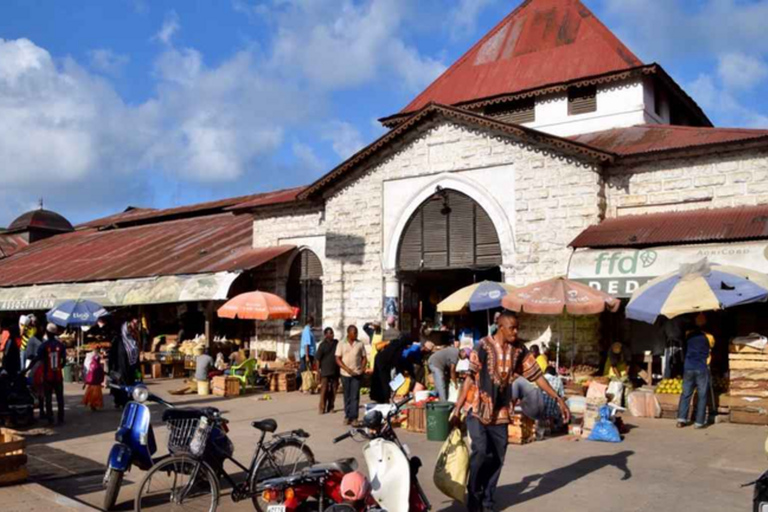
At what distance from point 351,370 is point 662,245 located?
23.2 feet

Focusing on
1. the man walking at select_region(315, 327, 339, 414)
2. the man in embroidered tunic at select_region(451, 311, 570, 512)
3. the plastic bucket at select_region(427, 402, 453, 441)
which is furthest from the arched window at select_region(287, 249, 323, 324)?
the man in embroidered tunic at select_region(451, 311, 570, 512)

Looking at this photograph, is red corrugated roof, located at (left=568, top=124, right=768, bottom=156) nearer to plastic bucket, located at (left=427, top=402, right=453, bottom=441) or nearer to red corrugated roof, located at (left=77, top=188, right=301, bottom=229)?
plastic bucket, located at (left=427, top=402, right=453, bottom=441)

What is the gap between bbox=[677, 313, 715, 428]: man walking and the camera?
38.2 ft

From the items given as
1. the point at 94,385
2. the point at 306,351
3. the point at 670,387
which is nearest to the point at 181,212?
the point at 306,351

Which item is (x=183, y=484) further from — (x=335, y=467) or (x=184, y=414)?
(x=335, y=467)

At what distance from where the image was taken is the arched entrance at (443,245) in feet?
58.9

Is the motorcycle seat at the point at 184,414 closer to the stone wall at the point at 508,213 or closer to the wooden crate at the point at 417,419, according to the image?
the wooden crate at the point at 417,419

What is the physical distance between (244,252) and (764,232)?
15437 millimetres

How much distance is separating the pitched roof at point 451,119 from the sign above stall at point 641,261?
245 centimetres

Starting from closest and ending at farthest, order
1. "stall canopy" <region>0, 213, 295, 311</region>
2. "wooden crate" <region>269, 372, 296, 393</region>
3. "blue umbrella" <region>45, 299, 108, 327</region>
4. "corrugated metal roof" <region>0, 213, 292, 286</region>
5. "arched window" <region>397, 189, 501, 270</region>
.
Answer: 1. "wooden crate" <region>269, 372, 296, 393</region>
2. "arched window" <region>397, 189, 501, 270</region>
3. "blue umbrella" <region>45, 299, 108, 327</region>
4. "stall canopy" <region>0, 213, 295, 311</region>
5. "corrugated metal roof" <region>0, 213, 292, 286</region>

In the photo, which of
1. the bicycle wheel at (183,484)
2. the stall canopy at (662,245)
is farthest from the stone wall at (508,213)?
the bicycle wheel at (183,484)

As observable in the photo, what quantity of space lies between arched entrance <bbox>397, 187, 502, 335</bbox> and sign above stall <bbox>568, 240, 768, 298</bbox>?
9.80 ft

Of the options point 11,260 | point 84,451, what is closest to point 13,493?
point 84,451

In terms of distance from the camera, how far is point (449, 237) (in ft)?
61.0
